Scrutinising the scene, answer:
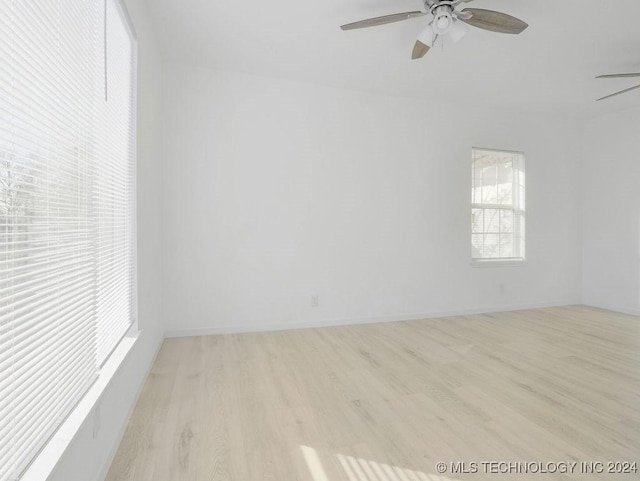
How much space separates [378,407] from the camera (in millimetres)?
2117

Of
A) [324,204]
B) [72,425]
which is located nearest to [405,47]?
[324,204]

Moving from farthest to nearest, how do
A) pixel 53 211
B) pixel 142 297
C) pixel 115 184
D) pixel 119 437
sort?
pixel 142 297 < pixel 115 184 < pixel 119 437 < pixel 53 211

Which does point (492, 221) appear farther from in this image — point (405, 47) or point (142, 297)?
point (142, 297)

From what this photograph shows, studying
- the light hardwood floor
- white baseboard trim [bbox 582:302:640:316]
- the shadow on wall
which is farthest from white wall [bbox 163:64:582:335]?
the shadow on wall

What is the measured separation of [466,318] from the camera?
429cm

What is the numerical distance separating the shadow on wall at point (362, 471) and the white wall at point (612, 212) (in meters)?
4.80

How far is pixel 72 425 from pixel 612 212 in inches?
248

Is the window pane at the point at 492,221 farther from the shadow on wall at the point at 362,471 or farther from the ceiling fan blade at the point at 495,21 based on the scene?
the shadow on wall at the point at 362,471

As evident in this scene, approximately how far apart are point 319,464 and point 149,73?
3.00 m

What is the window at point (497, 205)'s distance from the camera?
4.68 metres

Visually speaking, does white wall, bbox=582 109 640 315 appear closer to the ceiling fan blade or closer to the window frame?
the window frame

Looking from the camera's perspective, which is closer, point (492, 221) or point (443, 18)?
point (443, 18)

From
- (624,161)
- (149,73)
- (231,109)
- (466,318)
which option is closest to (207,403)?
(149,73)

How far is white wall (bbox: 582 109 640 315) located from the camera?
450 cm
